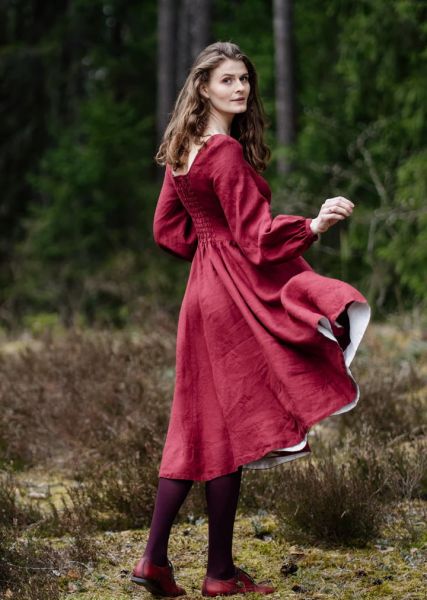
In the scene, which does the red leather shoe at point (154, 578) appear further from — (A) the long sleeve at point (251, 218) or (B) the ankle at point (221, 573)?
(A) the long sleeve at point (251, 218)

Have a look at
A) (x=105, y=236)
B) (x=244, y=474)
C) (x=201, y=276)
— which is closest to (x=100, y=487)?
(x=244, y=474)

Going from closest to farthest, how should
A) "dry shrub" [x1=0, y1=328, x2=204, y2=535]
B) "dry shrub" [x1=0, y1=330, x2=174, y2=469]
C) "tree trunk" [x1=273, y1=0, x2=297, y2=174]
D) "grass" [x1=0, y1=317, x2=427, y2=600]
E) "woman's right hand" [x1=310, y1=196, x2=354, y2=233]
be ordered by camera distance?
1. "woman's right hand" [x1=310, y1=196, x2=354, y2=233]
2. "grass" [x1=0, y1=317, x2=427, y2=600]
3. "dry shrub" [x1=0, y1=328, x2=204, y2=535]
4. "dry shrub" [x1=0, y1=330, x2=174, y2=469]
5. "tree trunk" [x1=273, y1=0, x2=297, y2=174]

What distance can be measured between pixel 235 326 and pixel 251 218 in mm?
392

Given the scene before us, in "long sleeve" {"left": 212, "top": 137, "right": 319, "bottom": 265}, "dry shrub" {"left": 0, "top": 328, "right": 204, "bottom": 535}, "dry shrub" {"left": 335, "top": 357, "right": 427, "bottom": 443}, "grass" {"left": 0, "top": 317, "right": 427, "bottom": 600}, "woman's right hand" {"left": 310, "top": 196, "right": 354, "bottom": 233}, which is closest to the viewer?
"woman's right hand" {"left": 310, "top": 196, "right": 354, "bottom": 233}

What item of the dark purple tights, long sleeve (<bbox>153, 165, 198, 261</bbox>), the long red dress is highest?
long sleeve (<bbox>153, 165, 198, 261</bbox>)

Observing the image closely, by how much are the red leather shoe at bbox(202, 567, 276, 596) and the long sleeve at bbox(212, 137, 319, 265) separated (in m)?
1.17

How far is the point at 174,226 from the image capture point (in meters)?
3.69

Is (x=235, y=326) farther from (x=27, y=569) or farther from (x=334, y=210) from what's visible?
(x=27, y=569)

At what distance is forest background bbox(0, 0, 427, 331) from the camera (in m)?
10.8

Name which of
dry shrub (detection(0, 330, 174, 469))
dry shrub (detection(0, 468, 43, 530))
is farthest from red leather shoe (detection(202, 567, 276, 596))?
dry shrub (detection(0, 330, 174, 469))

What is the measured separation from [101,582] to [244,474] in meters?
1.10

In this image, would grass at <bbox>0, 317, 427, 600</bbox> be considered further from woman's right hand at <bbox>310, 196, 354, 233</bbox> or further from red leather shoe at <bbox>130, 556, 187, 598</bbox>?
woman's right hand at <bbox>310, 196, 354, 233</bbox>

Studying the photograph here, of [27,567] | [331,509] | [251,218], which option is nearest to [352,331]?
[251,218]

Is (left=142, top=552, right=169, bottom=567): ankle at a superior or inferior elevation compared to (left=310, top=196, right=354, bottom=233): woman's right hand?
inferior
